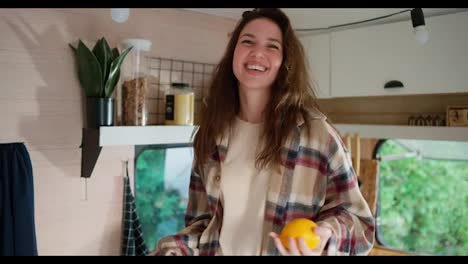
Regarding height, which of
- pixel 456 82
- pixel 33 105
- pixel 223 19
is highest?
pixel 223 19

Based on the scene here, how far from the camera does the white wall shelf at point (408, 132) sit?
1310 mm

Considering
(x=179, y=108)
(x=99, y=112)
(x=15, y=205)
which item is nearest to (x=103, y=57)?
(x=99, y=112)

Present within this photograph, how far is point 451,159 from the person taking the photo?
1.62 metres

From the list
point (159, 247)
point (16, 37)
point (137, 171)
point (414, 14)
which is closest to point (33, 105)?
point (16, 37)

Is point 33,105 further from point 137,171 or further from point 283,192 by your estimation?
point 283,192

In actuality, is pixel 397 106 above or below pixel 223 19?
below

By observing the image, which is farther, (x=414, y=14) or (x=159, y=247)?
(x=414, y=14)

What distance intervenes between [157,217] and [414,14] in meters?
1.07

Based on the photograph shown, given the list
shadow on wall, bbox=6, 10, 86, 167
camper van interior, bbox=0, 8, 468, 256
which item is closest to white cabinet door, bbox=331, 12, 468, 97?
camper van interior, bbox=0, 8, 468, 256

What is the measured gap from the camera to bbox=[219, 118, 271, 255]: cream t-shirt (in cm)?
74

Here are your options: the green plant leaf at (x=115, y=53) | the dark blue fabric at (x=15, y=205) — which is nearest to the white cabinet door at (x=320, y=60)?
the green plant leaf at (x=115, y=53)

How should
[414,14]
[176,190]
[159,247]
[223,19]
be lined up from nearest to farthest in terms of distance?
[159,247], [414,14], [176,190], [223,19]

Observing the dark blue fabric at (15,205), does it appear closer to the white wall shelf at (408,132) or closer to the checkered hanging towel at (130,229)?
the checkered hanging towel at (130,229)

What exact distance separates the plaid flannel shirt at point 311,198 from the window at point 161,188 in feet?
2.27
